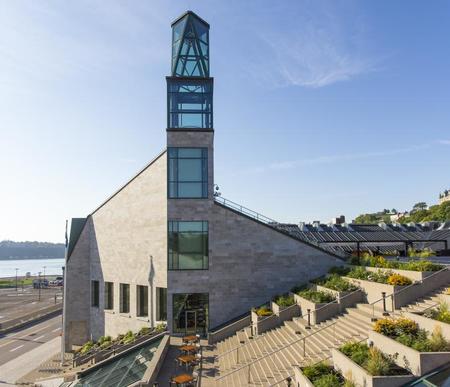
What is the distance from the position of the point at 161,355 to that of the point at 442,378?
1617cm

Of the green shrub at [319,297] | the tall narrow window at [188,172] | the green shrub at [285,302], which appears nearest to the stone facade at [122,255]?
the tall narrow window at [188,172]

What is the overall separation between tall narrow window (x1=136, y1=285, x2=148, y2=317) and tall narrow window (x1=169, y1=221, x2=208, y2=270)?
5.10m

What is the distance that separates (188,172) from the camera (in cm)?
3228

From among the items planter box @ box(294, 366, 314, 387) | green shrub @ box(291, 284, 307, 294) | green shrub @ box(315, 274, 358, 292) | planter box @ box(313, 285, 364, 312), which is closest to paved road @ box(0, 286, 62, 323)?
green shrub @ box(291, 284, 307, 294)

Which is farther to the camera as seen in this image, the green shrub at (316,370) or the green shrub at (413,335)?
the green shrub at (316,370)

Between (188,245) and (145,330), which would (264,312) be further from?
(145,330)

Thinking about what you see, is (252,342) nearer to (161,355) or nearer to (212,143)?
(161,355)

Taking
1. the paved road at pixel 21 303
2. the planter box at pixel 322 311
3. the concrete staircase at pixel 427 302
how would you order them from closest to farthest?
the concrete staircase at pixel 427 302, the planter box at pixel 322 311, the paved road at pixel 21 303

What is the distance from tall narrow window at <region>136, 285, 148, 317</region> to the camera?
34438mm

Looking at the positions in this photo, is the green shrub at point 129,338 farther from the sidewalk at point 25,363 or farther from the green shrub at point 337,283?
the green shrub at point 337,283

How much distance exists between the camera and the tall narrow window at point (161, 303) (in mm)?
32250

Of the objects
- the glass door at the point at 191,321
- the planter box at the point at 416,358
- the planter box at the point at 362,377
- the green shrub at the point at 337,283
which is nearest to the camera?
the planter box at the point at 362,377

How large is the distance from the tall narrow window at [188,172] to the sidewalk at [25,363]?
22.3 meters

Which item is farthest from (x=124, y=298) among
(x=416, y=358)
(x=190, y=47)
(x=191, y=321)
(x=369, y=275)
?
(x=416, y=358)
